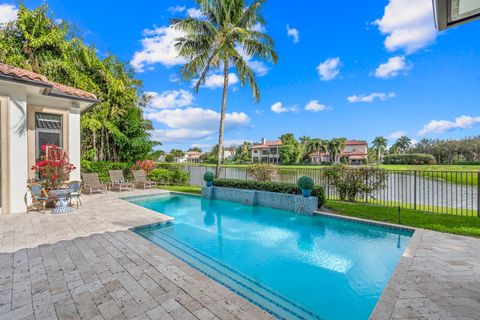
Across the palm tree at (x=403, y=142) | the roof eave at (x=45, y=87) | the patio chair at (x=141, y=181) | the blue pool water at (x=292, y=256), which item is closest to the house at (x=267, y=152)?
the palm tree at (x=403, y=142)

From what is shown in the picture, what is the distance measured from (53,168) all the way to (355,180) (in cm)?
1135

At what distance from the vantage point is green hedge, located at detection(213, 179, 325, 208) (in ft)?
30.1

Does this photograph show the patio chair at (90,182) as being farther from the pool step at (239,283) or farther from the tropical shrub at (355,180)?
the tropical shrub at (355,180)

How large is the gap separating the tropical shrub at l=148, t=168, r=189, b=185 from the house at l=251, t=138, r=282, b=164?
56.1 metres

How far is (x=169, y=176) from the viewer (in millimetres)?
17266

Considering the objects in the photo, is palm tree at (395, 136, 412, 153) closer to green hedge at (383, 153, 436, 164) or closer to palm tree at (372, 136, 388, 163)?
palm tree at (372, 136, 388, 163)

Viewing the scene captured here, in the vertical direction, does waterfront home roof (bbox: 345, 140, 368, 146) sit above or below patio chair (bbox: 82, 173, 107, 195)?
above

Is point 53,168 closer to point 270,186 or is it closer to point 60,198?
point 60,198

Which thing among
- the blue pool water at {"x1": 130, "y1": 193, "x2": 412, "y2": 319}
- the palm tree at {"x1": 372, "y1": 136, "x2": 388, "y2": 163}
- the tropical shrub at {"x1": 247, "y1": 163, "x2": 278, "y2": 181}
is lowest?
the blue pool water at {"x1": 130, "y1": 193, "x2": 412, "y2": 319}

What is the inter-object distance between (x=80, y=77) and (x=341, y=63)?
18.8 meters

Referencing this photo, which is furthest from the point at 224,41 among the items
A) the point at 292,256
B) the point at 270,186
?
the point at 292,256

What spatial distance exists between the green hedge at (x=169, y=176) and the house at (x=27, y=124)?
8283 mm

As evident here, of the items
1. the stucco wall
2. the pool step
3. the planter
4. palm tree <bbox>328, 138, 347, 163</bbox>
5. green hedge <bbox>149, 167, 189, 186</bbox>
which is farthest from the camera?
palm tree <bbox>328, 138, 347, 163</bbox>

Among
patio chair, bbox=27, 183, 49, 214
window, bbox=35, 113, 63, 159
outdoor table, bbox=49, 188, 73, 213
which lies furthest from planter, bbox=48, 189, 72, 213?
window, bbox=35, 113, 63, 159
